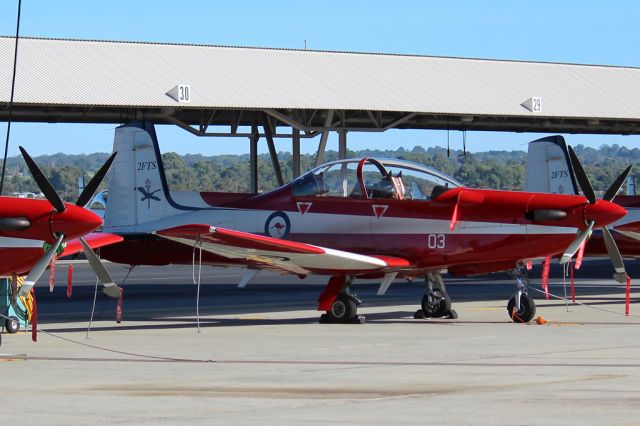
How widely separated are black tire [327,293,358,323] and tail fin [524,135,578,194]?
851 centimetres

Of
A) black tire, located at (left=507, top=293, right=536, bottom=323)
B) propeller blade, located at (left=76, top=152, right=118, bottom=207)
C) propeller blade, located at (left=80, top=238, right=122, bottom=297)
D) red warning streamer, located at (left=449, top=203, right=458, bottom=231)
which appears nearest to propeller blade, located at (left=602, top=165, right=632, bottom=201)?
black tire, located at (left=507, top=293, right=536, bottom=323)

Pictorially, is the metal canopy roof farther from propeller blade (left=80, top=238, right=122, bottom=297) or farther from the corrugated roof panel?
propeller blade (left=80, top=238, right=122, bottom=297)

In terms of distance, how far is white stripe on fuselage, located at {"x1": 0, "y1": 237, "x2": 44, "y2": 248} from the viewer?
14344mm

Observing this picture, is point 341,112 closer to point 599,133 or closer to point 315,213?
point 599,133

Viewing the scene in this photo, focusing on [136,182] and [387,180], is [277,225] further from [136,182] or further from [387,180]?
[136,182]

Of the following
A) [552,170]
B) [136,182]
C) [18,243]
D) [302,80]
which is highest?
[302,80]

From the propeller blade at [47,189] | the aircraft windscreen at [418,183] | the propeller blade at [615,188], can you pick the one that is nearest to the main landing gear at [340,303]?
the aircraft windscreen at [418,183]

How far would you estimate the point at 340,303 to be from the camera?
60.3 feet

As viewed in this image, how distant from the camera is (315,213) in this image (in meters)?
18.8

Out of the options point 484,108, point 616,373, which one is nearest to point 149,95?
point 484,108

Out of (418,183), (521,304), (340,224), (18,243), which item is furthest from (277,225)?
(18,243)

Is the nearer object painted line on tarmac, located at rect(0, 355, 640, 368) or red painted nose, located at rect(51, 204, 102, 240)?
painted line on tarmac, located at rect(0, 355, 640, 368)

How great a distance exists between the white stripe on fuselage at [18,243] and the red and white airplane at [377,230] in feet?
8.34

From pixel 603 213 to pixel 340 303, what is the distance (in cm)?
418
